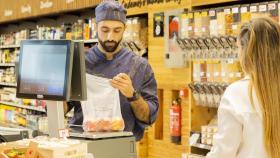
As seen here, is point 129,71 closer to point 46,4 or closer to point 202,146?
point 202,146

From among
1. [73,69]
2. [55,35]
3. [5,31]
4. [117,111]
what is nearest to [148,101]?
[117,111]

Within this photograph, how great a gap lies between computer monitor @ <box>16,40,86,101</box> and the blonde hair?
2.84 feet

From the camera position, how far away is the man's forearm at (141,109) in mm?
2885

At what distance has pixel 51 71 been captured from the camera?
99.1 inches

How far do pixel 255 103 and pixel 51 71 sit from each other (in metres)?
1.05

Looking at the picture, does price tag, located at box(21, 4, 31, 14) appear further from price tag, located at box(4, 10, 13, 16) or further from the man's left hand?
the man's left hand

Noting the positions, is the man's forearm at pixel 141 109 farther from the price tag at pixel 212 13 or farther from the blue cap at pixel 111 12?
the price tag at pixel 212 13

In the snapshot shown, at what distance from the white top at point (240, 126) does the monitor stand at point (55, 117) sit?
82 centimetres

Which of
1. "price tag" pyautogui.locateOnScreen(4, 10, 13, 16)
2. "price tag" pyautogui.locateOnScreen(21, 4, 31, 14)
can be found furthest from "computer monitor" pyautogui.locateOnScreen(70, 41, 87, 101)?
"price tag" pyautogui.locateOnScreen(4, 10, 13, 16)

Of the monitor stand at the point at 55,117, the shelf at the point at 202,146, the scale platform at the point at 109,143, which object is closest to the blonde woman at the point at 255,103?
the scale platform at the point at 109,143

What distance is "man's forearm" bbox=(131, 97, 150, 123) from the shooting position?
288 centimetres

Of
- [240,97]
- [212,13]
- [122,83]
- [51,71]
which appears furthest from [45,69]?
[212,13]

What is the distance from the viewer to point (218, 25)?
4.79m

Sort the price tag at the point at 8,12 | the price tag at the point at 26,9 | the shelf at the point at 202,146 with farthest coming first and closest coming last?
the price tag at the point at 8,12, the price tag at the point at 26,9, the shelf at the point at 202,146
